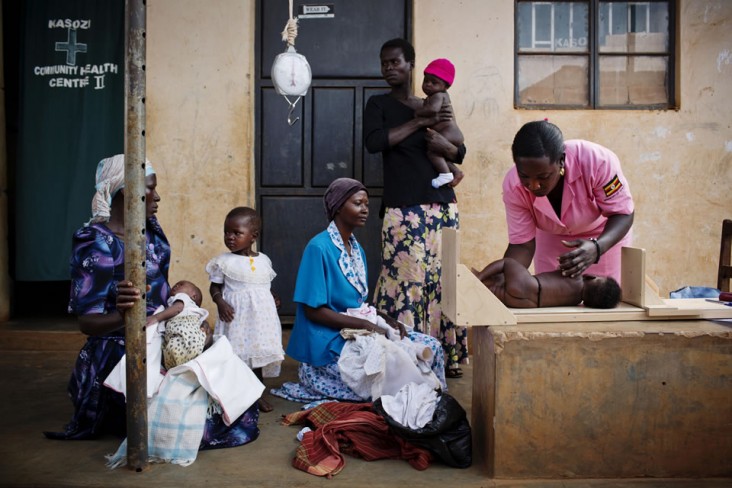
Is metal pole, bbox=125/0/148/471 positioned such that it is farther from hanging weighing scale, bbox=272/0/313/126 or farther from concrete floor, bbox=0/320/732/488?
hanging weighing scale, bbox=272/0/313/126

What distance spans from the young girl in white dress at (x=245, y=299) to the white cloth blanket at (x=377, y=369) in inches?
19.8

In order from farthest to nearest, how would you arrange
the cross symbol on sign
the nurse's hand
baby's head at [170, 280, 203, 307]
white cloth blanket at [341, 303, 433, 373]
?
1. the cross symbol on sign
2. white cloth blanket at [341, 303, 433, 373]
3. baby's head at [170, 280, 203, 307]
4. the nurse's hand

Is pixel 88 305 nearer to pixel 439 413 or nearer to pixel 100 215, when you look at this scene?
pixel 100 215

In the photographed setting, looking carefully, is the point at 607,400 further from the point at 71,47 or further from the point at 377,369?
the point at 71,47

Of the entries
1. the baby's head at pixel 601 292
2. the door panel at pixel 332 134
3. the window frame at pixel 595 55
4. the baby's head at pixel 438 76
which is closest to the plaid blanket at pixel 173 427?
the baby's head at pixel 601 292

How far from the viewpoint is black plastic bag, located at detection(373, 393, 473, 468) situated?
3367mm

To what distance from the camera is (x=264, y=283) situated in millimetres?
4543

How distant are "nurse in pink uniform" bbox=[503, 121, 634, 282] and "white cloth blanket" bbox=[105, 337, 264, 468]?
160 cm

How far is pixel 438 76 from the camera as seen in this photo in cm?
506

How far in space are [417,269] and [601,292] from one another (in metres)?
1.69

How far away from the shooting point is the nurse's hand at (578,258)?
11.0 ft

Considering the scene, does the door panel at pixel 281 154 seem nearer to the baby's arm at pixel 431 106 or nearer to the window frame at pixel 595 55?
the baby's arm at pixel 431 106

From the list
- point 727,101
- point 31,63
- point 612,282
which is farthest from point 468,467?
point 31,63

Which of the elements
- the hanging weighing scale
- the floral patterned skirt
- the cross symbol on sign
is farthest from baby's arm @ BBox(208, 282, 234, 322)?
the cross symbol on sign
